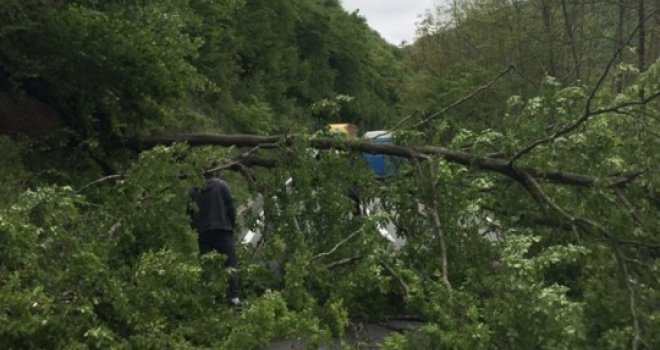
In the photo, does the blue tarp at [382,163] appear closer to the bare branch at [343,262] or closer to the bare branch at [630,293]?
the bare branch at [343,262]

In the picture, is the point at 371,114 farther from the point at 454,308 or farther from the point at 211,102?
the point at 454,308

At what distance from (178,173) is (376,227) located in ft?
3.82

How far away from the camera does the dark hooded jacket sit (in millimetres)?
7027

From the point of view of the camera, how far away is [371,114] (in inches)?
2005

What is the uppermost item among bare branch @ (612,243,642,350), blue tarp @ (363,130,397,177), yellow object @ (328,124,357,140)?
yellow object @ (328,124,357,140)

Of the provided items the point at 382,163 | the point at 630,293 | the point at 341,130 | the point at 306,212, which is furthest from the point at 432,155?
the point at 630,293

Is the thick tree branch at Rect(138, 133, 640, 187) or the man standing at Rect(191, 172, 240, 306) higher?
the thick tree branch at Rect(138, 133, 640, 187)

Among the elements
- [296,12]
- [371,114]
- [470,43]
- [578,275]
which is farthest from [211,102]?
[578,275]

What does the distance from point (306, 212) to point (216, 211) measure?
6.06ft

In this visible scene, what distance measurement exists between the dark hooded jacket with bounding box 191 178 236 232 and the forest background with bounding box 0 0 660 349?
143mm

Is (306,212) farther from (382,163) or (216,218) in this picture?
(216,218)

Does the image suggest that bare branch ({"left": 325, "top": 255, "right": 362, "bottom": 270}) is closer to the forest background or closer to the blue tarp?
the forest background

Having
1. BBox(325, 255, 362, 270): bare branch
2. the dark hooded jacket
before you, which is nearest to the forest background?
BBox(325, 255, 362, 270): bare branch

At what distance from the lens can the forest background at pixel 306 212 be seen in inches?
153
